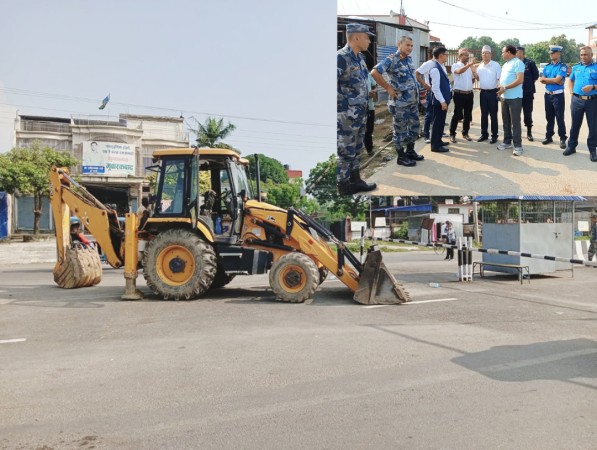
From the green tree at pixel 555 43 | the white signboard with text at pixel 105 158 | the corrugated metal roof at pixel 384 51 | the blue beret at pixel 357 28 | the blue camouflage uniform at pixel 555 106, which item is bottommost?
the blue camouflage uniform at pixel 555 106

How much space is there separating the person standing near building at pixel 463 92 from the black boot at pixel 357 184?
41.2 inches

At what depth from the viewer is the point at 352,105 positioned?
6.83 m

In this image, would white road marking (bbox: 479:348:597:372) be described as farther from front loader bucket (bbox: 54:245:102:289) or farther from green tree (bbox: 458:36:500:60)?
front loader bucket (bbox: 54:245:102:289)

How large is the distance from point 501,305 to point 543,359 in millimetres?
4065

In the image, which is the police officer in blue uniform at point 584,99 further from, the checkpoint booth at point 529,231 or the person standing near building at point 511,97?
the checkpoint booth at point 529,231

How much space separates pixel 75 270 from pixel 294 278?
16.0ft

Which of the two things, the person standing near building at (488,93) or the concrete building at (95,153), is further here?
the concrete building at (95,153)

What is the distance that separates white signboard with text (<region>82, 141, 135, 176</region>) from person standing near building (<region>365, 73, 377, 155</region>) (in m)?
35.6

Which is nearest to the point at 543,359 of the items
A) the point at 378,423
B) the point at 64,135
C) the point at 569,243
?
the point at 378,423

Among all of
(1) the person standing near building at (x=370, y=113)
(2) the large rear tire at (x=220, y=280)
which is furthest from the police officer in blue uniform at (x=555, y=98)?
(2) the large rear tire at (x=220, y=280)

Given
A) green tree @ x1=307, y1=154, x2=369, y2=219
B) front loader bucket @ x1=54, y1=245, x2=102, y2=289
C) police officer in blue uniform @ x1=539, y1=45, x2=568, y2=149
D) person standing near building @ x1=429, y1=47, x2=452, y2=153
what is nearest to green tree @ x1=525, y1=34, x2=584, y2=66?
police officer in blue uniform @ x1=539, y1=45, x2=568, y2=149

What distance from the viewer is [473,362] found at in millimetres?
6156

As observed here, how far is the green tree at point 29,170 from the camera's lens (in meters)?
31.9

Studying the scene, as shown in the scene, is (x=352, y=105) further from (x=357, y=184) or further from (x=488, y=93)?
(x=488, y=93)
